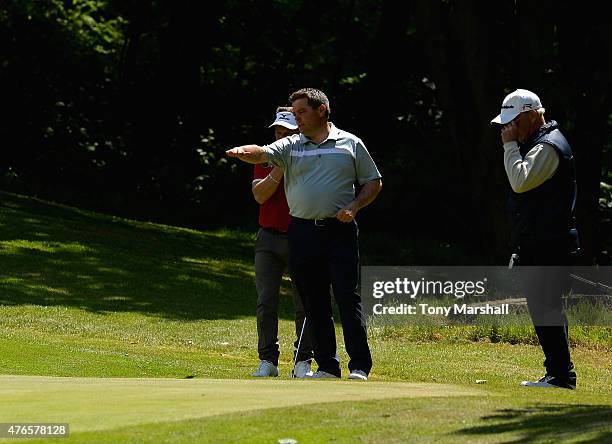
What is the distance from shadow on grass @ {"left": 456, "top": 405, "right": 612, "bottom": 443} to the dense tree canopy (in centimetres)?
1841

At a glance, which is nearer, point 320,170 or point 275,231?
point 320,170

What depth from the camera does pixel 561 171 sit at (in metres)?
9.43

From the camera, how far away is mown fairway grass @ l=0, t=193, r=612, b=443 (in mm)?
6590

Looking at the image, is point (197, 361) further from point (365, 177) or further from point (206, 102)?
point (206, 102)

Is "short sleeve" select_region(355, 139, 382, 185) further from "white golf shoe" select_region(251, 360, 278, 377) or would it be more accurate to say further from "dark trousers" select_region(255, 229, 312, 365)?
"white golf shoe" select_region(251, 360, 278, 377)

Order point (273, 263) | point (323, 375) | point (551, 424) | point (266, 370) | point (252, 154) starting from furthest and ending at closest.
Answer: point (273, 263) → point (266, 370) → point (323, 375) → point (252, 154) → point (551, 424)

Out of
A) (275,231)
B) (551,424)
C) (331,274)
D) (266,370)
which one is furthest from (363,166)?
(551,424)

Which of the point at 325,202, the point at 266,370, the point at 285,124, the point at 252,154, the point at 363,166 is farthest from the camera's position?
the point at 266,370

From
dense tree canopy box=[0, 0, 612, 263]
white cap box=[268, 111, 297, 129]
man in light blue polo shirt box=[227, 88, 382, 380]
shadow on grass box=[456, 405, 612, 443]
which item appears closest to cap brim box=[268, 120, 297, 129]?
white cap box=[268, 111, 297, 129]

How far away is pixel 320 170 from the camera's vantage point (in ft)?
31.9

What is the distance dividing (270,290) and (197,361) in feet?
8.66

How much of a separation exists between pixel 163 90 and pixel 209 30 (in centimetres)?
192

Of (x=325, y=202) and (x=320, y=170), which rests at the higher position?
(x=320, y=170)

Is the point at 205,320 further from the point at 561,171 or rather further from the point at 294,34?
the point at 294,34
